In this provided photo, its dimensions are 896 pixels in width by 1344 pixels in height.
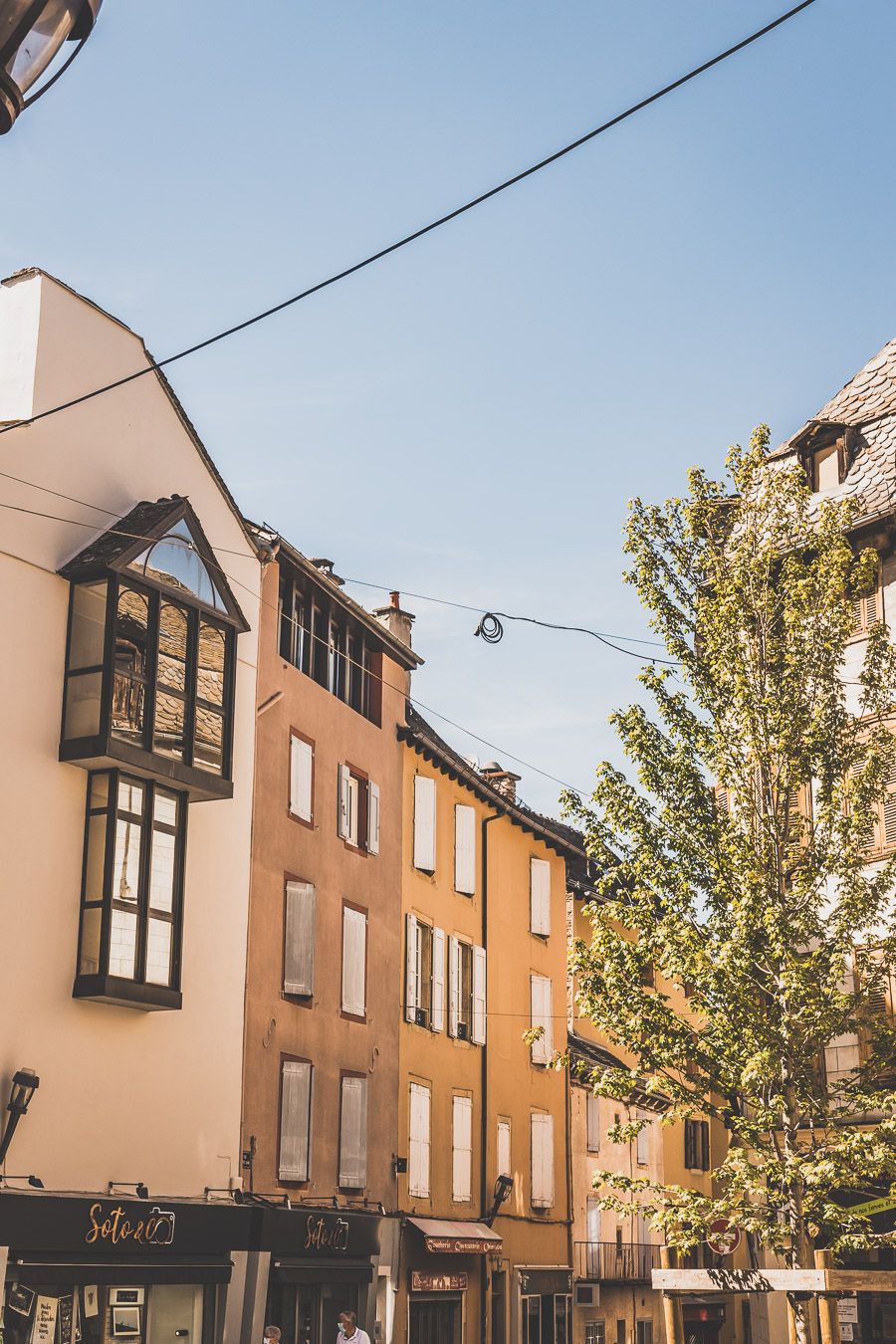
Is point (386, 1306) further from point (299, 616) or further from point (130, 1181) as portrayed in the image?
point (299, 616)

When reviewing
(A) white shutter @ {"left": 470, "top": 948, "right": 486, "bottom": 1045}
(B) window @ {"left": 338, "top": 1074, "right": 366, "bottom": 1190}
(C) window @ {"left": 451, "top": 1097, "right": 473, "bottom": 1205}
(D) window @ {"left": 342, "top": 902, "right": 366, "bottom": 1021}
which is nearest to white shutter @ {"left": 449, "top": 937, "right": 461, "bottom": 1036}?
(A) white shutter @ {"left": 470, "top": 948, "right": 486, "bottom": 1045}

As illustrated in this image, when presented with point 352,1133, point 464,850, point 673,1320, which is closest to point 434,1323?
point 352,1133

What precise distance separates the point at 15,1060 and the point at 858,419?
18382 mm

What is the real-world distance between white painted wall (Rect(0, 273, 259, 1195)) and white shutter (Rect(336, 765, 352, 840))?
3.60m

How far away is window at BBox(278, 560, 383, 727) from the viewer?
26453 mm

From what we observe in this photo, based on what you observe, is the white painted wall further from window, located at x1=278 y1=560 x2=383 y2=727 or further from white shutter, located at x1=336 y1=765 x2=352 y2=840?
white shutter, located at x1=336 y1=765 x2=352 y2=840

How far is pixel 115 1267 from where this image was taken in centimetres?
1952

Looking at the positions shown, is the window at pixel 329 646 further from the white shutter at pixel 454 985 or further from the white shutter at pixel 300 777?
the white shutter at pixel 454 985

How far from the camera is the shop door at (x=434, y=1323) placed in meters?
28.2

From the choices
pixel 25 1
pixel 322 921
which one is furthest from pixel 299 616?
pixel 25 1

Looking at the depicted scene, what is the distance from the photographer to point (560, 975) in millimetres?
37781

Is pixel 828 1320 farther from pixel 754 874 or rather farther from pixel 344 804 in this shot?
pixel 344 804

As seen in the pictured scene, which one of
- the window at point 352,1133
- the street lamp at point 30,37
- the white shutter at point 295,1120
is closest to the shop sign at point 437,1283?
the window at point 352,1133

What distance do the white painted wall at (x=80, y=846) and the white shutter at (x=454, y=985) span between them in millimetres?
9155
